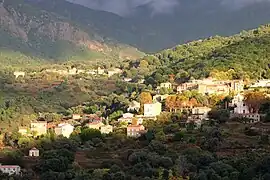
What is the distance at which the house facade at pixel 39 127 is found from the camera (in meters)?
41.7

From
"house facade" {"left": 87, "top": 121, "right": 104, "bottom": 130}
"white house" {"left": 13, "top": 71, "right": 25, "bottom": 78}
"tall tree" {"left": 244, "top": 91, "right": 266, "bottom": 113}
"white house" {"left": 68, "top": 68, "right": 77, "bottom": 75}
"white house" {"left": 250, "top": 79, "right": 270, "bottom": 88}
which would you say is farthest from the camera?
"white house" {"left": 68, "top": 68, "right": 77, "bottom": 75}

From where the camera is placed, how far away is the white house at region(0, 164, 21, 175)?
102ft

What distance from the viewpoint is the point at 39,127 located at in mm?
42812

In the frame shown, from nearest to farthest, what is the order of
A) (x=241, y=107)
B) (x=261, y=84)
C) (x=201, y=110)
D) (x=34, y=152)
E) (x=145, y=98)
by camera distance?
1. (x=34, y=152)
2. (x=241, y=107)
3. (x=201, y=110)
4. (x=145, y=98)
5. (x=261, y=84)

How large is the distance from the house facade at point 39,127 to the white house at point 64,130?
105cm

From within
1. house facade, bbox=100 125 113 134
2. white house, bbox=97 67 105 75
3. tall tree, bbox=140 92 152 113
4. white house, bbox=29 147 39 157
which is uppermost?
white house, bbox=97 67 105 75

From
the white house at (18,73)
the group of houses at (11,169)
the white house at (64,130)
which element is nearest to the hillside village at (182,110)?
the white house at (64,130)

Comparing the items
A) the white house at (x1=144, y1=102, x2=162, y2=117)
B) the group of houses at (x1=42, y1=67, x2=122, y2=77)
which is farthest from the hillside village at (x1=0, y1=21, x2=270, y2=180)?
the group of houses at (x1=42, y1=67, x2=122, y2=77)

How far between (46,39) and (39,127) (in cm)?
9573

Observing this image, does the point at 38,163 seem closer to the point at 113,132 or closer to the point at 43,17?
the point at 113,132

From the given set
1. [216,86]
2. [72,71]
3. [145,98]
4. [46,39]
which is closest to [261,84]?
[216,86]

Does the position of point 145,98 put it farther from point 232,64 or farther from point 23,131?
point 23,131

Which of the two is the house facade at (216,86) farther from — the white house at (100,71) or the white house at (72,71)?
the white house at (100,71)

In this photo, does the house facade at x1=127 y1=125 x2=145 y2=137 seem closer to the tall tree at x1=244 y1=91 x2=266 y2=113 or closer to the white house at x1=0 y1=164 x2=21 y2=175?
the tall tree at x1=244 y1=91 x2=266 y2=113
